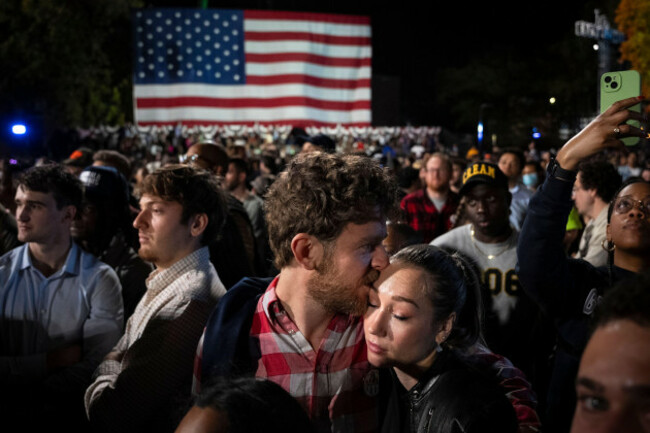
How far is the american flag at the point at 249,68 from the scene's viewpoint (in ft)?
49.0

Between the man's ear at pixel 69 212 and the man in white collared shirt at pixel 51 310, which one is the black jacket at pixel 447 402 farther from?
the man's ear at pixel 69 212

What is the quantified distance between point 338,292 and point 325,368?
10.3 inches

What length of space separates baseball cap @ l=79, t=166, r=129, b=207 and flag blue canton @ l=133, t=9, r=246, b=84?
1040cm

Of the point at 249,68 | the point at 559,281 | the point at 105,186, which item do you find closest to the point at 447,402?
the point at 559,281

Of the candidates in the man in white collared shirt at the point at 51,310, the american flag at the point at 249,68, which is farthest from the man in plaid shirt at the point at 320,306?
the american flag at the point at 249,68

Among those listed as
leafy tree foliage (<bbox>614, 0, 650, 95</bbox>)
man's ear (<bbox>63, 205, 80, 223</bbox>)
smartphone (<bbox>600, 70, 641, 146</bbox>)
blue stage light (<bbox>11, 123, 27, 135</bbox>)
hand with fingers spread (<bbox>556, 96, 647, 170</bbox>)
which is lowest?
man's ear (<bbox>63, 205, 80, 223</bbox>)

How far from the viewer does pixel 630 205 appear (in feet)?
9.93

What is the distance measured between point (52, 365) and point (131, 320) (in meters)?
0.69

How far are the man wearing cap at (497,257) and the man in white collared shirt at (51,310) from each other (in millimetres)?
2015

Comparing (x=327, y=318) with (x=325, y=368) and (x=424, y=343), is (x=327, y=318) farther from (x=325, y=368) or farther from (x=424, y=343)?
(x=424, y=343)

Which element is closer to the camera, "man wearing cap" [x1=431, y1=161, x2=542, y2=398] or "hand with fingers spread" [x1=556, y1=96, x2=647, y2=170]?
"hand with fingers spread" [x1=556, y1=96, x2=647, y2=170]

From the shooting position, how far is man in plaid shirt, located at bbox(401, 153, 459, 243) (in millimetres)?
6684

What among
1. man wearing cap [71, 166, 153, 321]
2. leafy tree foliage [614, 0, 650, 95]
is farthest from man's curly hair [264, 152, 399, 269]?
leafy tree foliage [614, 0, 650, 95]

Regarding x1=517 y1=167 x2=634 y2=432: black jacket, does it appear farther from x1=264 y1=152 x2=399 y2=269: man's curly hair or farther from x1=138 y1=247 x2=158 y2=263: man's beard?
x1=138 y1=247 x2=158 y2=263: man's beard
